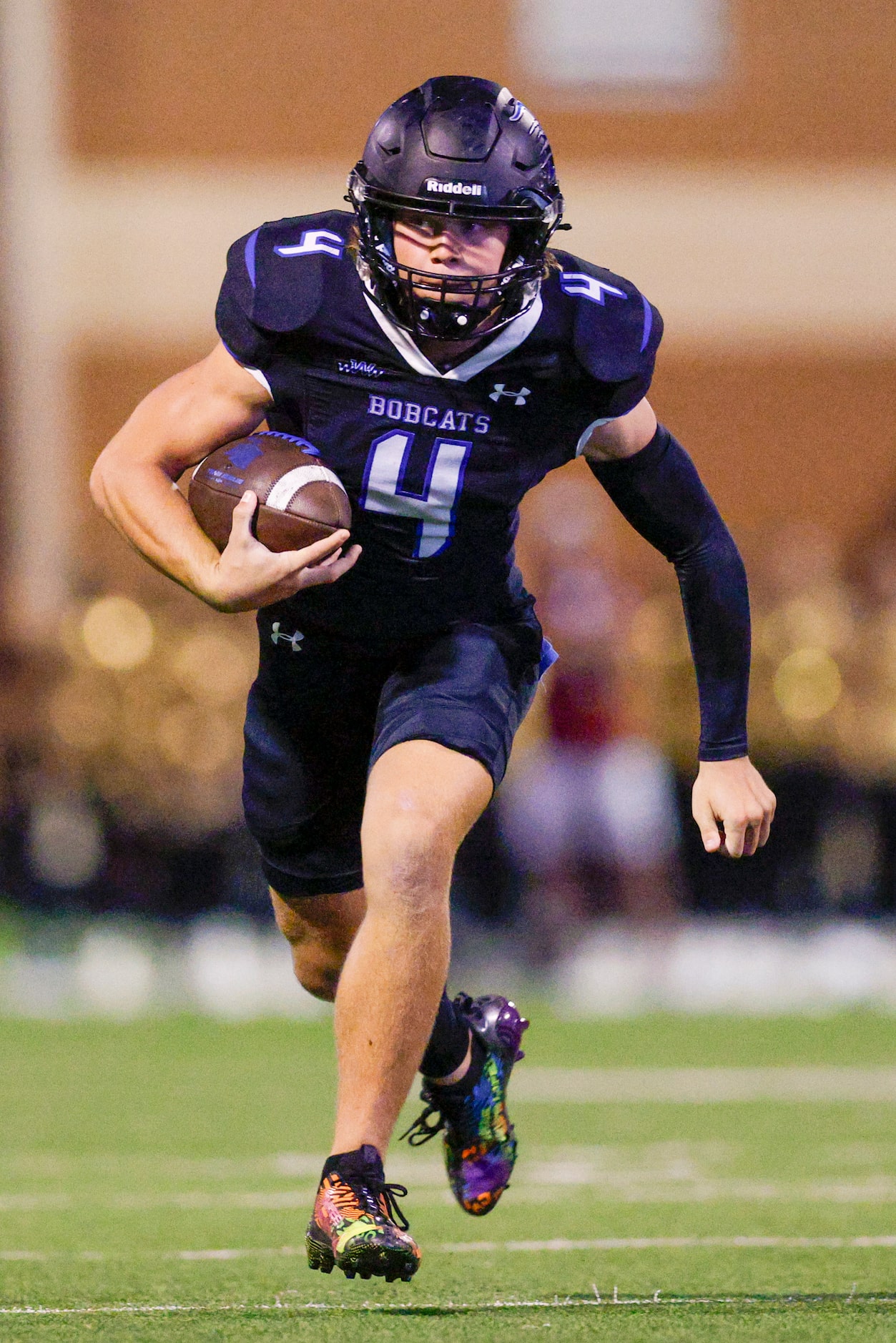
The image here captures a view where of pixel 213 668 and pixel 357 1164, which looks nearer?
pixel 357 1164

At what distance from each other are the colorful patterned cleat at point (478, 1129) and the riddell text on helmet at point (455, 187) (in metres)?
Result: 1.66

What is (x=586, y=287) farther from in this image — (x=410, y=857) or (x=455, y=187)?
(x=410, y=857)

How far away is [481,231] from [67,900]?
6.63m

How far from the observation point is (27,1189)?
520cm

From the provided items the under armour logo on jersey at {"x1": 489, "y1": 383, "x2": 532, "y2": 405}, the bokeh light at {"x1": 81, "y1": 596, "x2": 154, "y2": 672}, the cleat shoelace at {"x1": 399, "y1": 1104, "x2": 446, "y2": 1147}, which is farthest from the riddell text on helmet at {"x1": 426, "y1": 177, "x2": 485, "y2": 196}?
the bokeh light at {"x1": 81, "y1": 596, "x2": 154, "y2": 672}

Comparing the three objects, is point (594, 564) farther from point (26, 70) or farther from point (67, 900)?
point (26, 70)

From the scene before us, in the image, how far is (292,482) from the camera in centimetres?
360

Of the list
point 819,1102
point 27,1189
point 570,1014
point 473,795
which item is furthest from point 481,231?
point 570,1014

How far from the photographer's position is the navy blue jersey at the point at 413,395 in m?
3.72

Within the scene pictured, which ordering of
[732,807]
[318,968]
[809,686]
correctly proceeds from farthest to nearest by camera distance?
[809,686] → [318,968] → [732,807]

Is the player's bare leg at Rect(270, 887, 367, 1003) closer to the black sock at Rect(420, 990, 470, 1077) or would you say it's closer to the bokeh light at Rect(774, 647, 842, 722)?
the black sock at Rect(420, 990, 470, 1077)

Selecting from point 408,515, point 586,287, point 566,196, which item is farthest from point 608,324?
point 566,196

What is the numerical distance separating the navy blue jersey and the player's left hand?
58 cm

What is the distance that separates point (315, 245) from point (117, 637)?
6.23 metres
